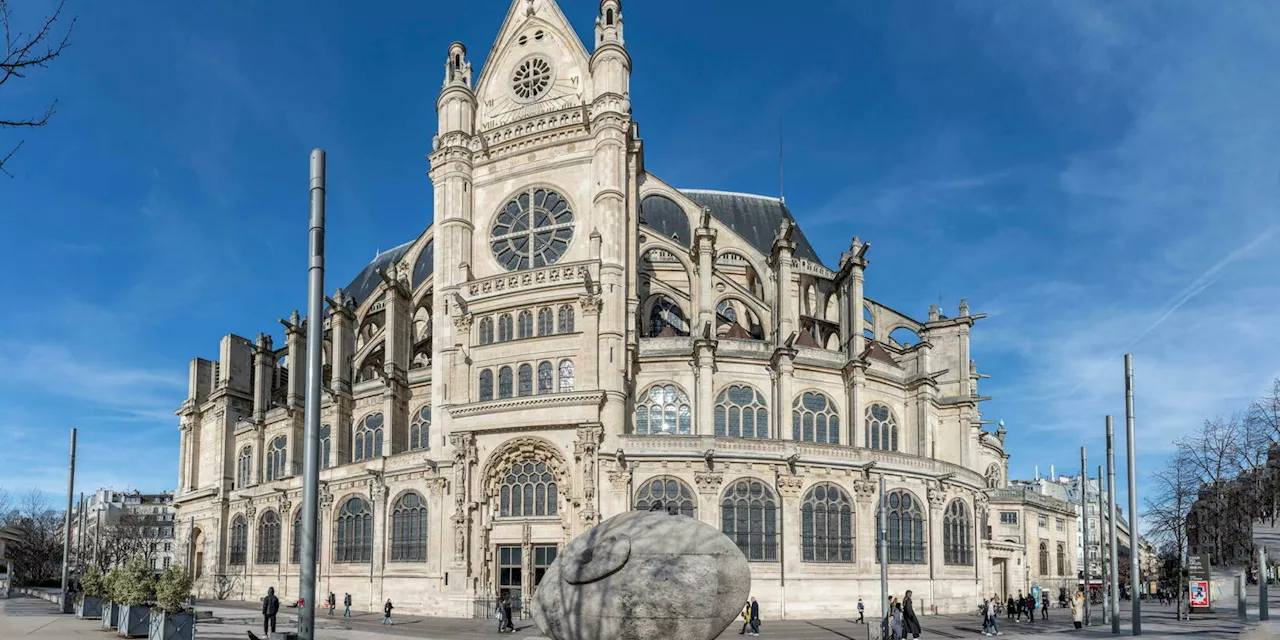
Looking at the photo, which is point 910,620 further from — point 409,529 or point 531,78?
point 531,78

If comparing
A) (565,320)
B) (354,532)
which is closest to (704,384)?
(565,320)

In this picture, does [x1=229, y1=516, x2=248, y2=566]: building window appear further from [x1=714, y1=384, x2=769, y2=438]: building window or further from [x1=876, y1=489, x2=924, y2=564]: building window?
[x1=876, y1=489, x2=924, y2=564]: building window

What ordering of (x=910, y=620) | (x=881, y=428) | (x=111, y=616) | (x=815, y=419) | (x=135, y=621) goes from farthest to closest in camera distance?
(x=881, y=428) → (x=815, y=419) → (x=111, y=616) → (x=910, y=620) → (x=135, y=621)

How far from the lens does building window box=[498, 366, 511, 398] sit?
44.3 metres

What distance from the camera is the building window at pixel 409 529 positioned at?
151 feet

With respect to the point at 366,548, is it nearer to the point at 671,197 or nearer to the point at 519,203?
the point at 519,203

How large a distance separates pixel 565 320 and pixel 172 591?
75.5ft

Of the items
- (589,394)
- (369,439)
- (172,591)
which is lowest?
(172,591)

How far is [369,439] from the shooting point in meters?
51.8

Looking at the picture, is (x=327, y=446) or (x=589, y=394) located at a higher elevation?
(x=589, y=394)

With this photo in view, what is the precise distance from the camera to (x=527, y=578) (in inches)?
1645

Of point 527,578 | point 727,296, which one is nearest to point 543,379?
point 527,578

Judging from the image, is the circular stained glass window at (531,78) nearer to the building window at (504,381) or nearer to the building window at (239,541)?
the building window at (504,381)

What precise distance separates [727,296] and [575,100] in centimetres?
1295
